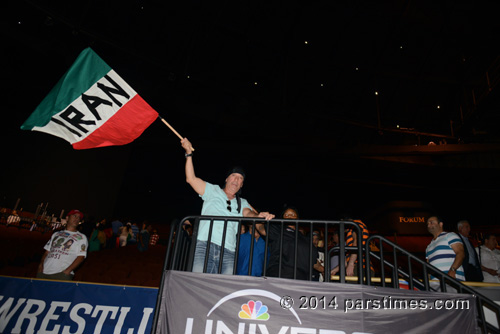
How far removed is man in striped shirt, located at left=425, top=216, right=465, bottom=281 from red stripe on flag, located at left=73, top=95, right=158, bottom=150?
411cm

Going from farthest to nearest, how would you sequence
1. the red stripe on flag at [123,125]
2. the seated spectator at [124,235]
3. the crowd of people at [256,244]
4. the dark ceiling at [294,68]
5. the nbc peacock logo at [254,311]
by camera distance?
the seated spectator at [124,235], the dark ceiling at [294,68], the red stripe on flag at [123,125], the crowd of people at [256,244], the nbc peacock logo at [254,311]

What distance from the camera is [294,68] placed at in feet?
39.8

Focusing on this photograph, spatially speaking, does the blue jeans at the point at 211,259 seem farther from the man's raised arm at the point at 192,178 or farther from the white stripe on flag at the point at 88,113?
the white stripe on flag at the point at 88,113

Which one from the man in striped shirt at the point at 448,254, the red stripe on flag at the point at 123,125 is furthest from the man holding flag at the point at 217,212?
the man in striped shirt at the point at 448,254

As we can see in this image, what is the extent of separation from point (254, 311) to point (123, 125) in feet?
8.99

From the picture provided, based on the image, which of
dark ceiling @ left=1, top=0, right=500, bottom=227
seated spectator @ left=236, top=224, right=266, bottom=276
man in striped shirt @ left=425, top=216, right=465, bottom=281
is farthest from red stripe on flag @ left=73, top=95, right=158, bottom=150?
dark ceiling @ left=1, top=0, right=500, bottom=227

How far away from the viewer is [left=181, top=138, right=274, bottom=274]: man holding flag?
9.77ft

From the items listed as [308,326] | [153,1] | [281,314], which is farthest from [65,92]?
[153,1]

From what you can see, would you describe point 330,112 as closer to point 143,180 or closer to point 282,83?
point 282,83

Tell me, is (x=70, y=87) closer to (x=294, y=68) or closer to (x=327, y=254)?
(x=327, y=254)

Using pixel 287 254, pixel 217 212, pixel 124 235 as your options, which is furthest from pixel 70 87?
pixel 124 235

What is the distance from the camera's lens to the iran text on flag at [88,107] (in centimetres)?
355

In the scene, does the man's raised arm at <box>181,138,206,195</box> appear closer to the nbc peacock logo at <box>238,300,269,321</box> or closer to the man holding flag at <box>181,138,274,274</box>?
the man holding flag at <box>181,138,274,274</box>

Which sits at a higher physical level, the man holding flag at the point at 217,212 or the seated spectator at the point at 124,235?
the seated spectator at the point at 124,235
